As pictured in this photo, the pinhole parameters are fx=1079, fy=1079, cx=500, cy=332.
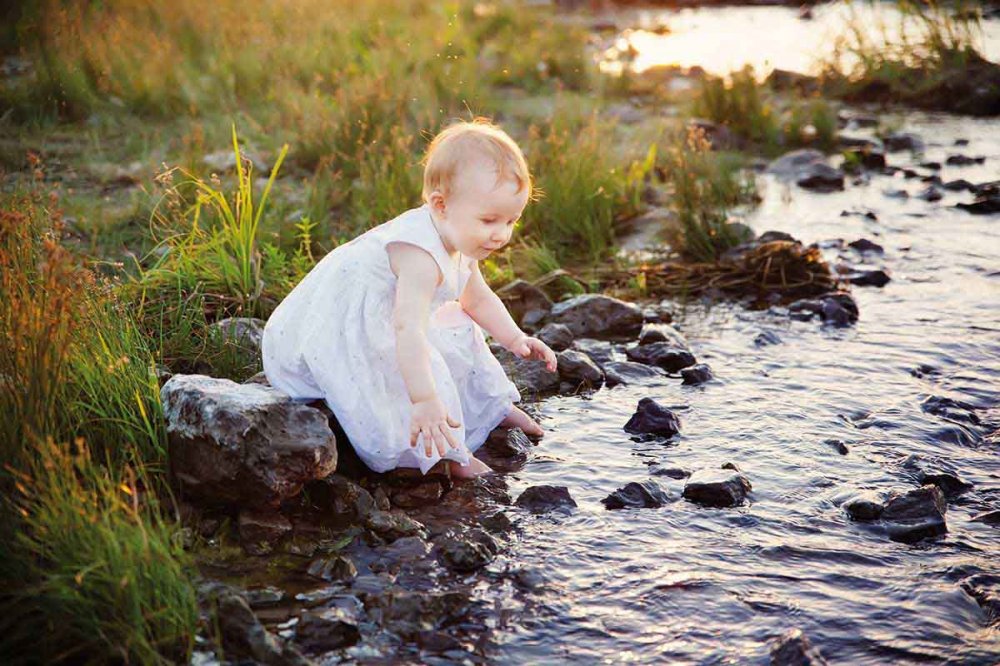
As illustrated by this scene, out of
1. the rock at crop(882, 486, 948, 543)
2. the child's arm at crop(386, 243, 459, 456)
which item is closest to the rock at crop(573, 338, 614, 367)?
the child's arm at crop(386, 243, 459, 456)

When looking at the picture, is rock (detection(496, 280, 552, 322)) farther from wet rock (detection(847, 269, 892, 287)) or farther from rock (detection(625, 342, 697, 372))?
wet rock (detection(847, 269, 892, 287))

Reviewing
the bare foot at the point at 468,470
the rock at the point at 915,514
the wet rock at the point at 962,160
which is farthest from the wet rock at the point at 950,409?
the wet rock at the point at 962,160

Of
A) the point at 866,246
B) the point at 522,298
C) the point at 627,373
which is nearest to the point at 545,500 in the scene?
the point at 627,373

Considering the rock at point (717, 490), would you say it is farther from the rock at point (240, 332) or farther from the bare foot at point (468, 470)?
the rock at point (240, 332)

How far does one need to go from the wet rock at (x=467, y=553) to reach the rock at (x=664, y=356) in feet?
6.62

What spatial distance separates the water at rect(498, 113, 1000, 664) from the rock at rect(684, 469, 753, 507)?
5 centimetres

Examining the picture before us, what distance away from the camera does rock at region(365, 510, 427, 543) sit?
3537 mm

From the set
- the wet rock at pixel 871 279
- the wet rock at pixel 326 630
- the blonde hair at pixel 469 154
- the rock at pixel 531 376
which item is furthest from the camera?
the wet rock at pixel 871 279

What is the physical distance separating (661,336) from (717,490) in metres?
1.76

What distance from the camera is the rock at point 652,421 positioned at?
175 inches

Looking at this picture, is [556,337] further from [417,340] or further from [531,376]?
[417,340]

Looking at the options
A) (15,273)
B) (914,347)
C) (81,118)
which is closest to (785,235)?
(914,347)

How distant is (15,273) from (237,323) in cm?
120

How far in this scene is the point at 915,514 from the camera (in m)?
3.62
